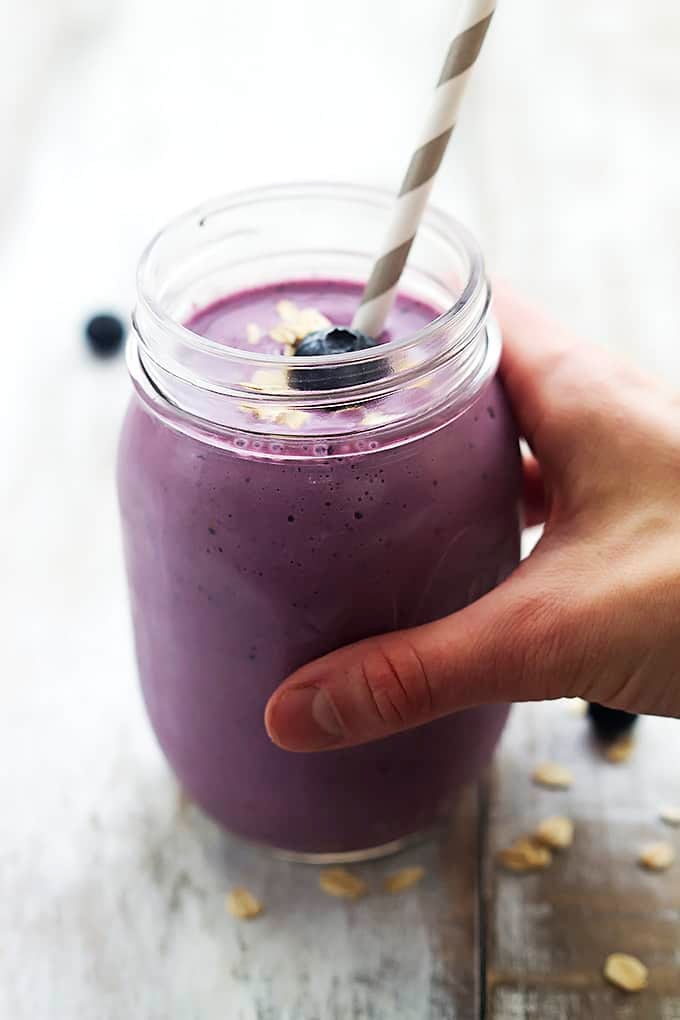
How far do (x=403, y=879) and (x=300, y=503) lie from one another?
0.39 metres

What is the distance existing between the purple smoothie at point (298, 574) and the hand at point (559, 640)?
0.04 meters

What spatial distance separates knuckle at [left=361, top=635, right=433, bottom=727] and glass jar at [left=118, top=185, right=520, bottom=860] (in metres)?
0.03

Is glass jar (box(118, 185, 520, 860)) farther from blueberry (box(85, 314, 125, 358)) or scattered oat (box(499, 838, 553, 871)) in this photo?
blueberry (box(85, 314, 125, 358))

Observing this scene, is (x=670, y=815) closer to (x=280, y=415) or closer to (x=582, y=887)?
(x=582, y=887)

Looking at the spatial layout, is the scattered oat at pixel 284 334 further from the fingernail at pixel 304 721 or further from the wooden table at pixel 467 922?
the wooden table at pixel 467 922

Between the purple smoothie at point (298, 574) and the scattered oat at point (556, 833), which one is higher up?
the purple smoothie at point (298, 574)

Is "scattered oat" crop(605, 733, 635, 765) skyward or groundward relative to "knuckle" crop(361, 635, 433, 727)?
groundward

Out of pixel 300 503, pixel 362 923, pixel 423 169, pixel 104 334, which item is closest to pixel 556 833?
pixel 362 923

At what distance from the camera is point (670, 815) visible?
3.47 feet

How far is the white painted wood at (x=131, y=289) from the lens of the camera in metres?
0.97

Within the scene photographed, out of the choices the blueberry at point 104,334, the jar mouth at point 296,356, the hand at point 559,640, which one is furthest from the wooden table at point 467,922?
the blueberry at point 104,334

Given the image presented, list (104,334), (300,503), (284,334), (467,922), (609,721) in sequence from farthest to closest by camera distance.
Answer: (104,334) < (609,721) < (467,922) < (284,334) < (300,503)

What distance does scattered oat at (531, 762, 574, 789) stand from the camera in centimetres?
108

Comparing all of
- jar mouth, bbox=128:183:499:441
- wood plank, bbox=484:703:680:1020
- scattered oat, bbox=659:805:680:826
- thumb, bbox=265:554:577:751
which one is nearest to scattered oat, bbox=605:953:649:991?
wood plank, bbox=484:703:680:1020
